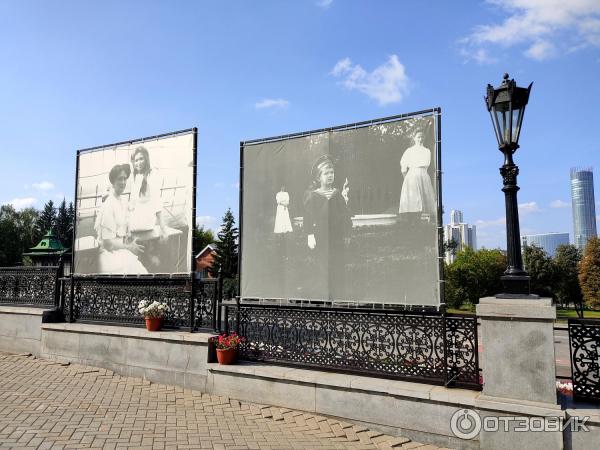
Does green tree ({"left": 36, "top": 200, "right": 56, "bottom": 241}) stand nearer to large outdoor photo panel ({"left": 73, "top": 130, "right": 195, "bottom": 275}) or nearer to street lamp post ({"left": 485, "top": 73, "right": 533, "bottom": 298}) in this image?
large outdoor photo panel ({"left": 73, "top": 130, "right": 195, "bottom": 275})

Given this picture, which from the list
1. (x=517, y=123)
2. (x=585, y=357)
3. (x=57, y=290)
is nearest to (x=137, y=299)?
(x=57, y=290)

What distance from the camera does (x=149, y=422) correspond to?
5.76 metres

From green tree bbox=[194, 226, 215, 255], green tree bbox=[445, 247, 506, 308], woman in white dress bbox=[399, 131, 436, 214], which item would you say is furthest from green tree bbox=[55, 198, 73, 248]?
woman in white dress bbox=[399, 131, 436, 214]

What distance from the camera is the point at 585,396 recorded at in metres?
4.93

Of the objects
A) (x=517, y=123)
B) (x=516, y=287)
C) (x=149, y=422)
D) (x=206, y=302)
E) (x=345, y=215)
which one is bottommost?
(x=149, y=422)

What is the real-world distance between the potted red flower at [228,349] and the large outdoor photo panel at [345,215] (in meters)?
0.89

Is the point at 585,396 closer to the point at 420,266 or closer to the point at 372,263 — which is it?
the point at 420,266

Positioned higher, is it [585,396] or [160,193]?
[160,193]

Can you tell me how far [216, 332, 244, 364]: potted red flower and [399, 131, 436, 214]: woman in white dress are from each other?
3613 mm

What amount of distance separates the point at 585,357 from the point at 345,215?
377cm

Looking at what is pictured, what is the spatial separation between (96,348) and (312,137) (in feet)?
20.5

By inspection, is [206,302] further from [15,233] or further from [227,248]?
[15,233]

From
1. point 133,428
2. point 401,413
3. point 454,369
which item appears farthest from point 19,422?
point 454,369

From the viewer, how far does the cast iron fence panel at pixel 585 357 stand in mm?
4898
